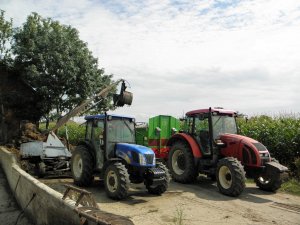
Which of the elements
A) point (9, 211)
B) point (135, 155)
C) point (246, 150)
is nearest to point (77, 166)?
point (9, 211)

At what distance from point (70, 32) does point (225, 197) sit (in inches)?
764

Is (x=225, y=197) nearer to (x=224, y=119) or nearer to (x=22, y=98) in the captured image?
(x=224, y=119)

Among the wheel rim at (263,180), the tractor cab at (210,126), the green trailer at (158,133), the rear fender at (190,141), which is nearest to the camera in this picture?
the wheel rim at (263,180)

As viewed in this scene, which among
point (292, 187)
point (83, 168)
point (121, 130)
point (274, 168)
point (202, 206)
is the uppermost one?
point (121, 130)

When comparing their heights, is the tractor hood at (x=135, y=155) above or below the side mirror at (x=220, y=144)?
below

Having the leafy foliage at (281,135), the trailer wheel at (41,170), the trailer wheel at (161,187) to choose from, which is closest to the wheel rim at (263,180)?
the leafy foliage at (281,135)

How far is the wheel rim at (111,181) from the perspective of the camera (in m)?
8.33

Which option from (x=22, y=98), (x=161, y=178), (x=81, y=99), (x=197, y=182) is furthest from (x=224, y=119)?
(x=22, y=98)

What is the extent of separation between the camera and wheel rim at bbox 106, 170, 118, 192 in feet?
27.3

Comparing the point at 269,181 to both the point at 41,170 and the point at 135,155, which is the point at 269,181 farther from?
the point at 41,170

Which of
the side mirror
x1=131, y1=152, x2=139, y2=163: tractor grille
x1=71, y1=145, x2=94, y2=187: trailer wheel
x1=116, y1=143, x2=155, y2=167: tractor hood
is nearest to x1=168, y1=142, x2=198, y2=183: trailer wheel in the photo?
the side mirror

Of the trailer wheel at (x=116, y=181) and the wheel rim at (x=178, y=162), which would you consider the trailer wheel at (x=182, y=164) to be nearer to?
the wheel rim at (x=178, y=162)

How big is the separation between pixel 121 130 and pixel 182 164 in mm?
2605

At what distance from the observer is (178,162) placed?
36.8ft
